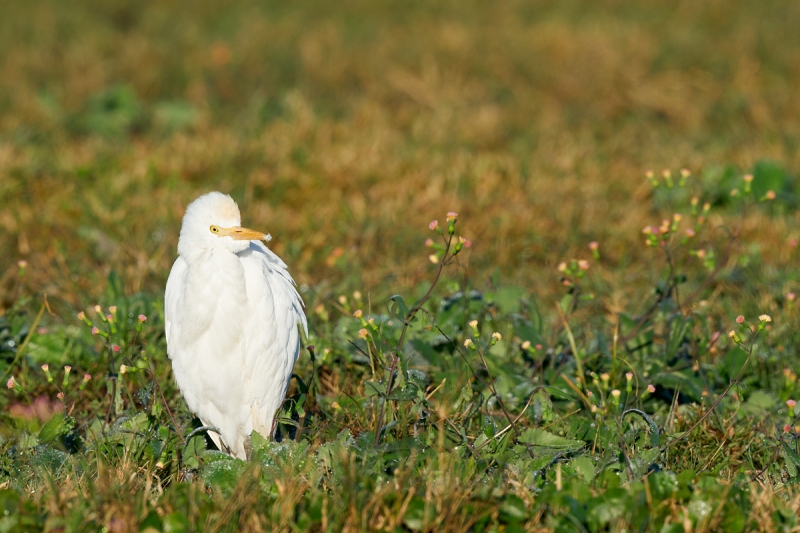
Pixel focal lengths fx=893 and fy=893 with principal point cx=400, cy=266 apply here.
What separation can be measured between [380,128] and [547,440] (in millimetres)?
3935

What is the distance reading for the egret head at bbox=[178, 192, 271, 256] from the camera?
8.50 feet

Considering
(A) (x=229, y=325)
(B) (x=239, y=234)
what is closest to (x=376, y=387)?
(A) (x=229, y=325)

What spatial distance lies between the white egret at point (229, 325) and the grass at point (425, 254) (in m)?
0.13

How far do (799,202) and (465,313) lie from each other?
300cm

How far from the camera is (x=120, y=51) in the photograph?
7.21 m

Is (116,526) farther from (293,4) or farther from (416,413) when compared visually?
(293,4)

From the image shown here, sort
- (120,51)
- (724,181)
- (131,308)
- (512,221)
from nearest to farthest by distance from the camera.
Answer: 1. (131,308)
2. (512,221)
3. (724,181)
4. (120,51)

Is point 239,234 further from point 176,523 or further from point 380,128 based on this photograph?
point 380,128

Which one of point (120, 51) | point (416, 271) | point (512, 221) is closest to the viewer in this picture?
point (416, 271)

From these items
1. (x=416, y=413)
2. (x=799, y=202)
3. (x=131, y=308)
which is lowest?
(x=799, y=202)

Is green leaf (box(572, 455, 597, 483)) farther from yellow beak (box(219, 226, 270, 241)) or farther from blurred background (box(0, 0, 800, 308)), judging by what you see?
blurred background (box(0, 0, 800, 308))

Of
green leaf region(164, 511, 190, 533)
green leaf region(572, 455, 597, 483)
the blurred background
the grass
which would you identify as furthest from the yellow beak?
the blurred background

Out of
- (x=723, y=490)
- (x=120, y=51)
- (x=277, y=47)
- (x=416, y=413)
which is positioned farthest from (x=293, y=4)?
(x=723, y=490)

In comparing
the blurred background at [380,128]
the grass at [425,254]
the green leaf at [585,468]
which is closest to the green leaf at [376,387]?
the grass at [425,254]
